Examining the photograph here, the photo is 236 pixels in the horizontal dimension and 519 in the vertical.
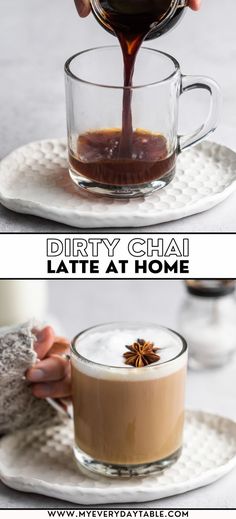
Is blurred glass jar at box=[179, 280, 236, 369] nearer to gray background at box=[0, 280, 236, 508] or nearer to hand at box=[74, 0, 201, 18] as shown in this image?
gray background at box=[0, 280, 236, 508]

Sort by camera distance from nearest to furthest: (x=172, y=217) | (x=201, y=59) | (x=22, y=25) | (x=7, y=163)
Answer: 1. (x=172, y=217)
2. (x=7, y=163)
3. (x=201, y=59)
4. (x=22, y=25)

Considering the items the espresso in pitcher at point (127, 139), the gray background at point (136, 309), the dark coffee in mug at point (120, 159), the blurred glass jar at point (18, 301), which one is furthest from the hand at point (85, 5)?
the gray background at point (136, 309)

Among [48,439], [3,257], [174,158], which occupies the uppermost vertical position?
[174,158]

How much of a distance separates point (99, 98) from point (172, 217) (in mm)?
198

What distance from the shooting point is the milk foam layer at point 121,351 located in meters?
1.26

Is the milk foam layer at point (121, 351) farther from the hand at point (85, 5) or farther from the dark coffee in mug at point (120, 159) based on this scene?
the hand at point (85, 5)

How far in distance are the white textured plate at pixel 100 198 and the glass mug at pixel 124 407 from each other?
0.18m

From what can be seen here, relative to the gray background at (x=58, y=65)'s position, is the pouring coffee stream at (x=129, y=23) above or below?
above

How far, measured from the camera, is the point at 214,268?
1431mm

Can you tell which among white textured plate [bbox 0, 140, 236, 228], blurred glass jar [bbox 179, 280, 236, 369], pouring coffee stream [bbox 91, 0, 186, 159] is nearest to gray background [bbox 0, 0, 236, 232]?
white textured plate [bbox 0, 140, 236, 228]

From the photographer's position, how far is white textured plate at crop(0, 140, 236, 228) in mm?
1369

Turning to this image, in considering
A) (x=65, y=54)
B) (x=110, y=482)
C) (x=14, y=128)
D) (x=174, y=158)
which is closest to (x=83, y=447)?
(x=110, y=482)

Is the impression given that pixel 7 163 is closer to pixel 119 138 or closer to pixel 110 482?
pixel 119 138

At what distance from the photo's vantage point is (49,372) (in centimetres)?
138
